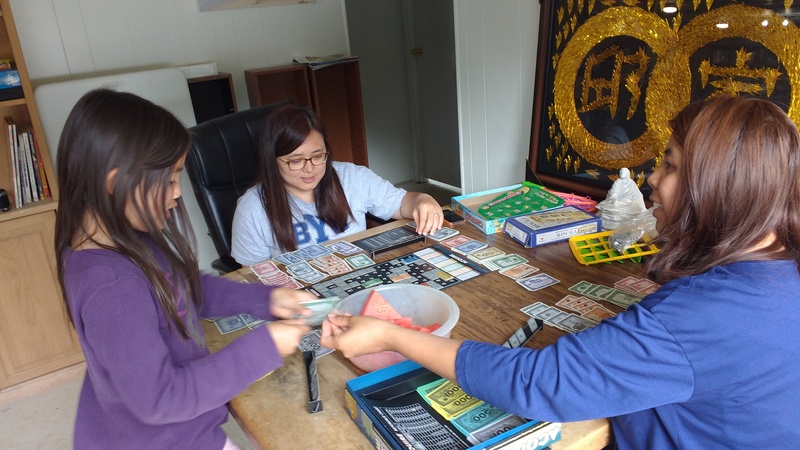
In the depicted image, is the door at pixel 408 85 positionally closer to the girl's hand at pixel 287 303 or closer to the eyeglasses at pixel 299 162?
the eyeglasses at pixel 299 162

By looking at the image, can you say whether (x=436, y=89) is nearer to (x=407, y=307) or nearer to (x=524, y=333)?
(x=407, y=307)

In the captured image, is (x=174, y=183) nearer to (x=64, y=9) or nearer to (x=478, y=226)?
(x=478, y=226)

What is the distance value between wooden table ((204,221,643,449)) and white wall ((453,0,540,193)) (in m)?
1.03

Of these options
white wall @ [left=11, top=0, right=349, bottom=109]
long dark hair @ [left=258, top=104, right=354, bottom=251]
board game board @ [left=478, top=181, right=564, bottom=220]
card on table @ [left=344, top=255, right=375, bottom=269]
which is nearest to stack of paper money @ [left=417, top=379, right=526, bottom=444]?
card on table @ [left=344, top=255, right=375, bottom=269]

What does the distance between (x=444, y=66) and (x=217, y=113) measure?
6.10ft

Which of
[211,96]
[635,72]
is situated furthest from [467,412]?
[211,96]

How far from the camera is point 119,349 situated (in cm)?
85

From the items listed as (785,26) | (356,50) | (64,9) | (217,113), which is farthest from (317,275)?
(356,50)

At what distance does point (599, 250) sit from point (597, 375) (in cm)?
74

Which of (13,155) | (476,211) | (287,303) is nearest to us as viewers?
(287,303)

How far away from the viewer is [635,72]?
183 centimetres

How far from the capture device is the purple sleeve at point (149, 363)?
0.86 m

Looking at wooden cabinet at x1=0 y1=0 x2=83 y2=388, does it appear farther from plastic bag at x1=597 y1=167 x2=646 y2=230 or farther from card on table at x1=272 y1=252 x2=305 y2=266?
plastic bag at x1=597 y1=167 x2=646 y2=230

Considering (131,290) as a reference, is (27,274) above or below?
below
